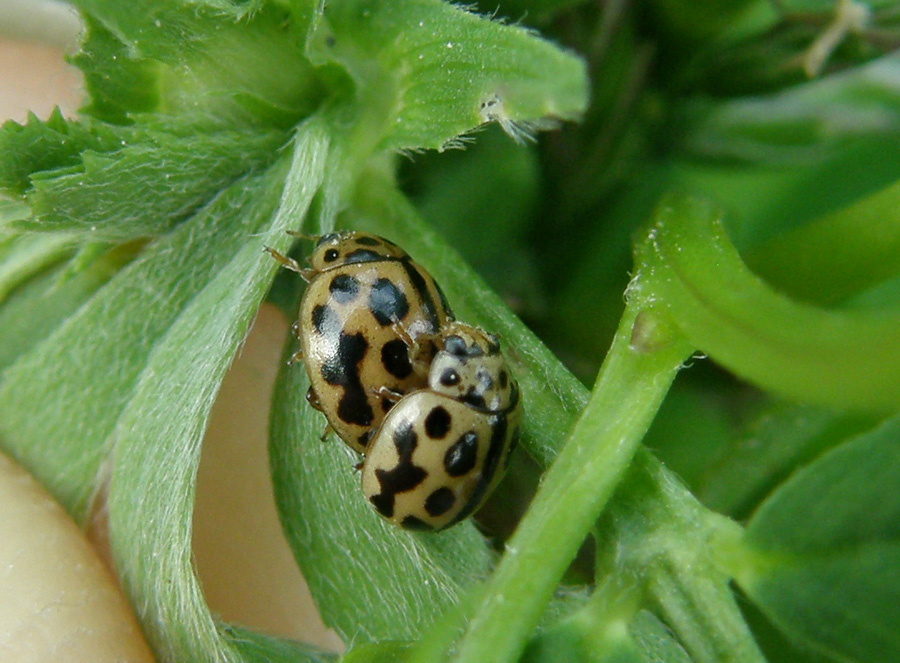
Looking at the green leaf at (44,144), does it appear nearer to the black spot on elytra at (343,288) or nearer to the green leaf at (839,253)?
the black spot on elytra at (343,288)

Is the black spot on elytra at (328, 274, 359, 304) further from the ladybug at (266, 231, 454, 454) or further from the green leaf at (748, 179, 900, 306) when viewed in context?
the green leaf at (748, 179, 900, 306)

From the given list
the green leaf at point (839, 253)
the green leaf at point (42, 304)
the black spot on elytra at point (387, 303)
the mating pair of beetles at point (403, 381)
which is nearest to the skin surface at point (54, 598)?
the green leaf at point (42, 304)

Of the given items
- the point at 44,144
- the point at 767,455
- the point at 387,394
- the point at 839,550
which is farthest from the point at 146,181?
the point at 767,455

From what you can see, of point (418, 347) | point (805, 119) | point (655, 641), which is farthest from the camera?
point (805, 119)

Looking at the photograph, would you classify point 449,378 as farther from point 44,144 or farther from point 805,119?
point 805,119

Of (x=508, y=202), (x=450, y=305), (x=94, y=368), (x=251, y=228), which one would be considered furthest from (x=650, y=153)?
(x=94, y=368)

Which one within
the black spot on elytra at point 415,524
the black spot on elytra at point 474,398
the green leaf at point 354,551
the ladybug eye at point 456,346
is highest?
the ladybug eye at point 456,346
